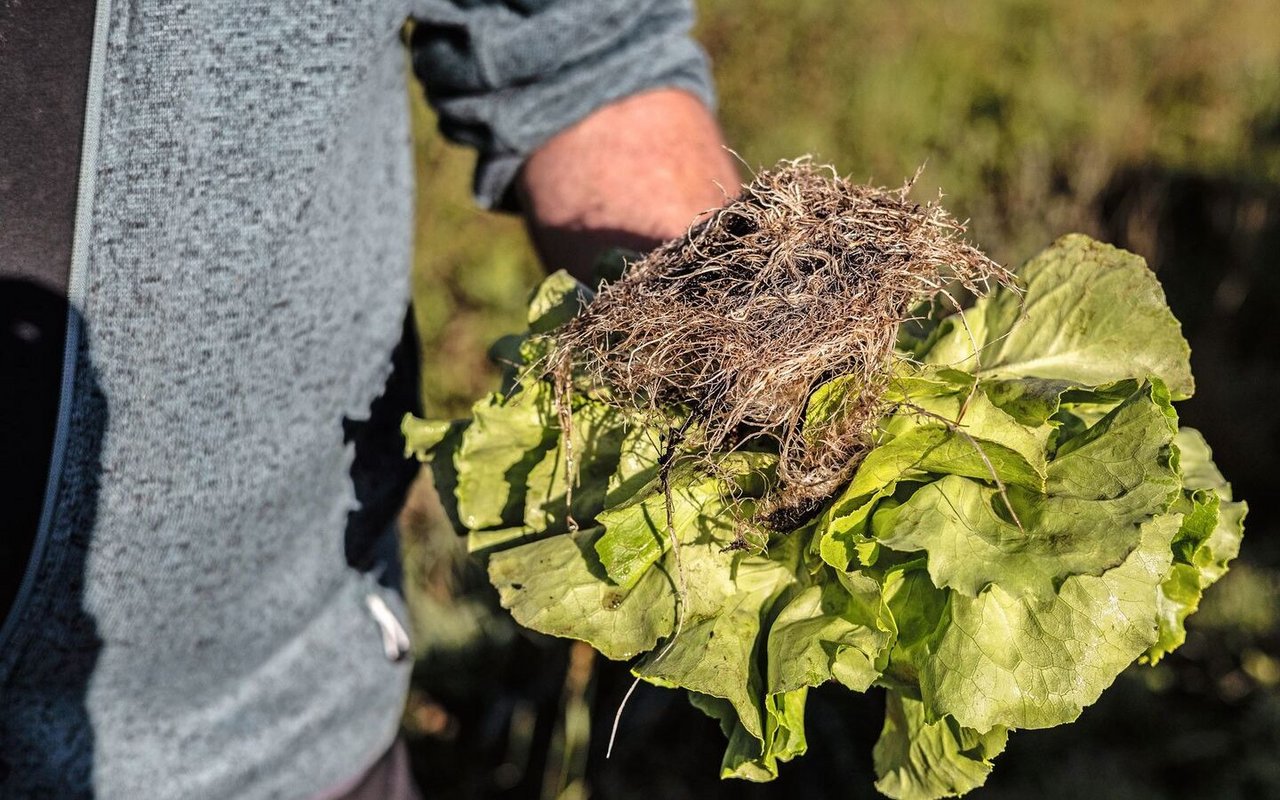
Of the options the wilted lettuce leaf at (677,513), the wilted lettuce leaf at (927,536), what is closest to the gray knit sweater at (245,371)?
the wilted lettuce leaf at (927,536)

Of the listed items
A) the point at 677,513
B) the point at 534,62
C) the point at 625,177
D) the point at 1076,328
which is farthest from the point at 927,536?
the point at 534,62

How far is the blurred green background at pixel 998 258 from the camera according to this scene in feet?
11.3

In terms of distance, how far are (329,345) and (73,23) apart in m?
0.54

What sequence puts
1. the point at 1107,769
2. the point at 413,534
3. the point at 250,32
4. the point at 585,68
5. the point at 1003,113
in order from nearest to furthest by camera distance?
the point at 250,32 < the point at 585,68 < the point at 1107,769 < the point at 413,534 < the point at 1003,113

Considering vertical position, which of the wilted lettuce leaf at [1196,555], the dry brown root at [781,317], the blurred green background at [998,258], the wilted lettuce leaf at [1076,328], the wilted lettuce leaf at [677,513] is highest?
the dry brown root at [781,317]

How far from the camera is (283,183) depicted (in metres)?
A: 1.46

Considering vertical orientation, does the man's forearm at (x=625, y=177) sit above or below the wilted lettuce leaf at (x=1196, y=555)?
→ above

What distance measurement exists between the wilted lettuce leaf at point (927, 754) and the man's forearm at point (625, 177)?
32.2 inches

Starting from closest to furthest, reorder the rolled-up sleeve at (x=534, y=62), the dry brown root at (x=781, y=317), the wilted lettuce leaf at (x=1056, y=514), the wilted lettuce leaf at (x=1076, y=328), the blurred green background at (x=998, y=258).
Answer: the wilted lettuce leaf at (x=1056, y=514)
the dry brown root at (x=781, y=317)
the wilted lettuce leaf at (x=1076, y=328)
the rolled-up sleeve at (x=534, y=62)
the blurred green background at (x=998, y=258)

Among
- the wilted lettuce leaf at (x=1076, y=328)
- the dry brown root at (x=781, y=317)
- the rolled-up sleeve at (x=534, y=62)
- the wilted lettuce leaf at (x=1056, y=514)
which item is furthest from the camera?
the rolled-up sleeve at (x=534, y=62)

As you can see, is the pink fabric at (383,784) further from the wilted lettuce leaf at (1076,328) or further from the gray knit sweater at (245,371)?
the wilted lettuce leaf at (1076,328)

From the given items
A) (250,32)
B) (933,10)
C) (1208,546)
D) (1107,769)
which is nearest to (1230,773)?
(1107,769)

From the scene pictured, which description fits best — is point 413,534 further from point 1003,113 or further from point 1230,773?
point 1003,113

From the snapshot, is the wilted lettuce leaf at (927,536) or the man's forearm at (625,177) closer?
the wilted lettuce leaf at (927,536)
